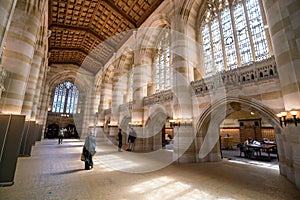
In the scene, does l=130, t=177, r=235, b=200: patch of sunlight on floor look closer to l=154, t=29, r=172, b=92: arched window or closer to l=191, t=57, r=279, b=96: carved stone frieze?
l=191, t=57, r=279, b=96: carved stone frieze

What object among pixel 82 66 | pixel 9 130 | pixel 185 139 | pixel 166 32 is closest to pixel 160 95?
pixel 185 139

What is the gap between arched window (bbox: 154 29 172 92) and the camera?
1091cm

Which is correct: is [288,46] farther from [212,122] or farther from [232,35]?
[212,122]

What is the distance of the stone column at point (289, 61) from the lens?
391 cm

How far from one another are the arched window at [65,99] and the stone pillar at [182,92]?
2416 centimetres

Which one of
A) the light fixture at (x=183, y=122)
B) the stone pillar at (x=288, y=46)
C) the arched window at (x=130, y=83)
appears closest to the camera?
the stone pillar at (x=288, y=46)

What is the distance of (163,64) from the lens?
11.5 metres

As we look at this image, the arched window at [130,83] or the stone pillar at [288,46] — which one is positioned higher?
the arched window at [130,83]

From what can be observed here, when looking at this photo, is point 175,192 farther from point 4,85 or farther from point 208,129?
point 4,85

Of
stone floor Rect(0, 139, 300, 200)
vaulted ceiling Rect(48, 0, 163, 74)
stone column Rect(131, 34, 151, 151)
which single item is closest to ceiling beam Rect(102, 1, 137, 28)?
vaulted ceiling Rect(48, 0, 163, 74)

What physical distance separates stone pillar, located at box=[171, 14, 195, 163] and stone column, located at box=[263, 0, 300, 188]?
353cm

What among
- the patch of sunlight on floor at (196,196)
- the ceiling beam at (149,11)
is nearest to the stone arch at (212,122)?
the patch of sunlight on floor at (196,196)

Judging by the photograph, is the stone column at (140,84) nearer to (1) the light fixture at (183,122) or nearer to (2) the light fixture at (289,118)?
(1) the light fixture at (183,122)

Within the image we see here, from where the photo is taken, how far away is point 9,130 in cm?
417
